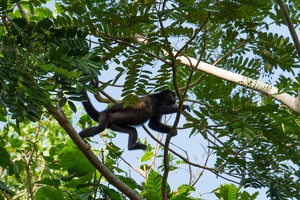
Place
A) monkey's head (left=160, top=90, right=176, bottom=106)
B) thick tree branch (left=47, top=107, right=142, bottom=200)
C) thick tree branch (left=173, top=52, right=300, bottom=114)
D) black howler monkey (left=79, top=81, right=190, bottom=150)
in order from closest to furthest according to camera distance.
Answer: thick tree branch (left=47, top=107, right=142, bottom=200)
thick tree branch (left=173, top=52, right=300, bottom=114)
black howler monkey (left=79, top=81, right=190, bottom=150)
monkey's head (left=160, top=90, right=176, bottom=106)

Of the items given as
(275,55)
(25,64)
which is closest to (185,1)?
(25,64)

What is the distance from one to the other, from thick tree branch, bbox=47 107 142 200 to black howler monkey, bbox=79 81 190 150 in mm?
2117

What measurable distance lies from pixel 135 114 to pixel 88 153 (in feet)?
9.91

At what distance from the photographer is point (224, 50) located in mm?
7582

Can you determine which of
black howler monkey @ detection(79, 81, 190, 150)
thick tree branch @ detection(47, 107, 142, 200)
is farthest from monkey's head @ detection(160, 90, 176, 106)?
thick tree branch @ detection(47, 107, 142, 200)

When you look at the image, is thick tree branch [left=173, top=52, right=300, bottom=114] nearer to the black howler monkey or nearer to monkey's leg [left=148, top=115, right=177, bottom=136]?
the black howler monkey

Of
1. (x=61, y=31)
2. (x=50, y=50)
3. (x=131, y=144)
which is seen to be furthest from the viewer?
(x=131, y=144)

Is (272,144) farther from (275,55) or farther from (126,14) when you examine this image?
(126,14)

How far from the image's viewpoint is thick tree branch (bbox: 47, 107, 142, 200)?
5.27m

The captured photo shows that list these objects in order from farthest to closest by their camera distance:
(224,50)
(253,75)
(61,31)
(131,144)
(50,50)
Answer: (131,144) → (224,50) → (253,75) → (61,31) → (50,50)

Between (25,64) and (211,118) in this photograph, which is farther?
(211,118)

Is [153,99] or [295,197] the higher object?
[153,99]

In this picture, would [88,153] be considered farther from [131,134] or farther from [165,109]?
[165,109]

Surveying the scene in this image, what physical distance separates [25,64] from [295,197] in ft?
Answer: 10.2
